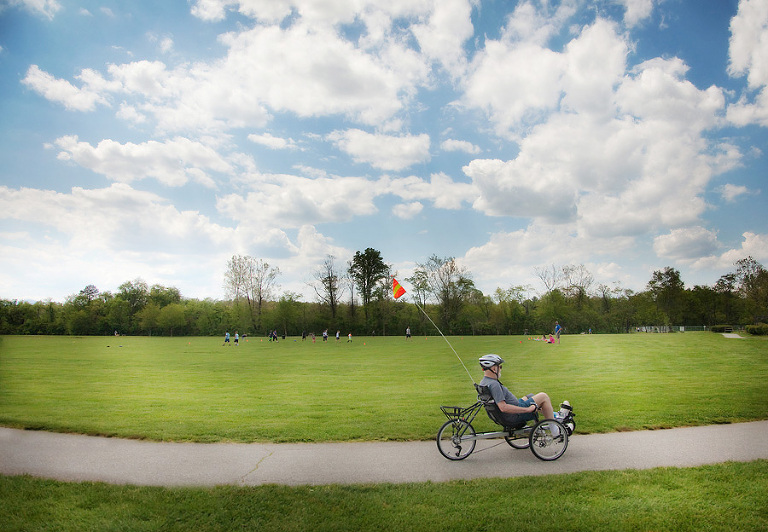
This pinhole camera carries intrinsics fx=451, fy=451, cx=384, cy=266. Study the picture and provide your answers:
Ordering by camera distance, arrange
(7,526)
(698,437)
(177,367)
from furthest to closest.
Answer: (177,367)
(698,437)
(7,526)

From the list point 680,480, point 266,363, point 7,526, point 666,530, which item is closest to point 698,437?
point 680,480

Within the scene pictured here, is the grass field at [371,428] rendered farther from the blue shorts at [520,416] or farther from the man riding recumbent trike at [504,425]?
the blue shorts at [520,416]

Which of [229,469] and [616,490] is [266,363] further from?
[616,490]

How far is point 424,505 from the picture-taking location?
5.41 m

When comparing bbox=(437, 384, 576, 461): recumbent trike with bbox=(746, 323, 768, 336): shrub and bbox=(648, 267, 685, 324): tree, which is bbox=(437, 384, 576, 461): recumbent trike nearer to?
bbox=(746, 323, 768, 336): shrub

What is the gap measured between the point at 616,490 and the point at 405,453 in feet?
10.6

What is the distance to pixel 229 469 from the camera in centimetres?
697

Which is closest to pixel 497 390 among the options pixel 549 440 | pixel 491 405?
pixel 491 405

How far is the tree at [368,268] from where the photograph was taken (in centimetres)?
8681

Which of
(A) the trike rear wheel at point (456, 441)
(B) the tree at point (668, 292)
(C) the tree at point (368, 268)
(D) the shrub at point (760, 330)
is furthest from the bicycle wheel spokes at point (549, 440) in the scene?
(B) the tree at point (668, 292)

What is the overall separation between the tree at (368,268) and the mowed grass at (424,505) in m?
80.4

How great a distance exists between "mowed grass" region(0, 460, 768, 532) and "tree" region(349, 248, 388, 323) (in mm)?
80414

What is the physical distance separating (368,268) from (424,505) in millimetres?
82761

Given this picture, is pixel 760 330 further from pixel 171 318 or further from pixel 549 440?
pixel 171 318
